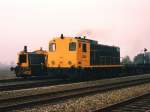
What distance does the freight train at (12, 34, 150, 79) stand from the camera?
25.9 metres

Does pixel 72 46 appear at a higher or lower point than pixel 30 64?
higher

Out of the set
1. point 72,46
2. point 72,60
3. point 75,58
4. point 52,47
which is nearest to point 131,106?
point 75,58

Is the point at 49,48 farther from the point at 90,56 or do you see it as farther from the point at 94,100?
the point at 94,100

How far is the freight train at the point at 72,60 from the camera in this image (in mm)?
25859

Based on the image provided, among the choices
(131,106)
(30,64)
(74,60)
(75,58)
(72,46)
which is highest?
(72,46)

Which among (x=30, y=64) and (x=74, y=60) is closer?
(x=74, y=60)

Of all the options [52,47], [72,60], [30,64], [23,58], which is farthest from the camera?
[23,58]

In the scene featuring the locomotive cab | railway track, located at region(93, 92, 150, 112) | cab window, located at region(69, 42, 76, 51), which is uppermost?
cab window, located at region(69, 42, 76, 51)

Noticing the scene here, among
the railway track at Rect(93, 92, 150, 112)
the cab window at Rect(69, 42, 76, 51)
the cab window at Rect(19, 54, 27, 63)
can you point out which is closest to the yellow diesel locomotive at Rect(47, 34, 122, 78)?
the cab window at Rect(69, 42, 76, 51)

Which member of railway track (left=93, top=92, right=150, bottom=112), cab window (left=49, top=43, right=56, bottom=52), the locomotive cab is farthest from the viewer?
the locomotive cab

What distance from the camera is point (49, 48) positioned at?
1081 inches

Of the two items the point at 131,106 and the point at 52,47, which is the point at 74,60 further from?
the point at 131,106

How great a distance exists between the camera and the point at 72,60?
25859mm

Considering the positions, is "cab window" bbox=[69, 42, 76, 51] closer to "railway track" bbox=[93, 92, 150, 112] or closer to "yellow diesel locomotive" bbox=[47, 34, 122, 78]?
→ "yellow diesel locomotive" bbox=[47, 34, 122, 78]
